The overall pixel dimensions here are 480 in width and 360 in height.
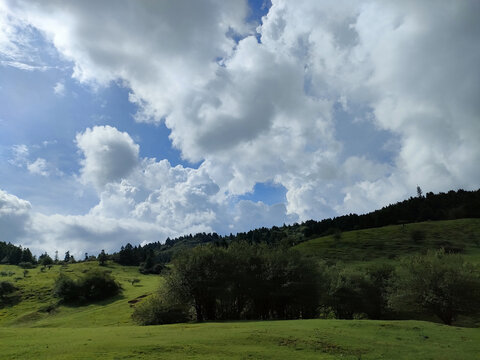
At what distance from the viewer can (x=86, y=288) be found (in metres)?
131

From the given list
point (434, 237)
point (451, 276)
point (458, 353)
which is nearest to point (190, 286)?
point (458, 353)

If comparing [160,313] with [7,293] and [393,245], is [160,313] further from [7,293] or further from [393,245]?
[393,245]

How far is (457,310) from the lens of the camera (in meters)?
68.2

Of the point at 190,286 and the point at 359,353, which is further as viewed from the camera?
the point at 190,286

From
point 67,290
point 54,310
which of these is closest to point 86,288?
point 67,290

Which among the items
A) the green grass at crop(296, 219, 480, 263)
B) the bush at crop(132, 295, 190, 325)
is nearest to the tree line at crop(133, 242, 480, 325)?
the bush at crop(132, 295, 190, 325)

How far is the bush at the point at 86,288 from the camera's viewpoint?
415 feet

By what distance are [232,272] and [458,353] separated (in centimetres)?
4704

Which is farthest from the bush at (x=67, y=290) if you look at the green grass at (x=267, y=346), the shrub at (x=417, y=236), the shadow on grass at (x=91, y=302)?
the shrub at (x=417, y=236)

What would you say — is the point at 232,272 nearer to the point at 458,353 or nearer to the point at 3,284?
the point at 458,353

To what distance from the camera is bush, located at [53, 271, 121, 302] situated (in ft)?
415

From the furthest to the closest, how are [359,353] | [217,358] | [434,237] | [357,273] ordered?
[434,237], [357,273], [359,353], [217,358]

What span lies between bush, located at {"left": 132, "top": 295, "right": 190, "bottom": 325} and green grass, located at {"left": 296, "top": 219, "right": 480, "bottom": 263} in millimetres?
100084

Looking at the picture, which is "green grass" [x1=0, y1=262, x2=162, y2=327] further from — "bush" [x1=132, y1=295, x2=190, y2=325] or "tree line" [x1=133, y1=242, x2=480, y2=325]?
"tree line" [x1=133, y1=242, x2=480, y2=325]
